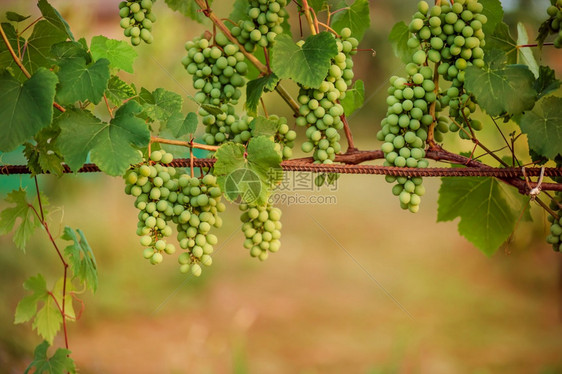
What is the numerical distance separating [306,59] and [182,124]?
0.17 metres

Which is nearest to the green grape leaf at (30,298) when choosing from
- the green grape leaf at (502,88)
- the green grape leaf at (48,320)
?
the green grape leaf at (48,320)

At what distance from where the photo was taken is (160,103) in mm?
706

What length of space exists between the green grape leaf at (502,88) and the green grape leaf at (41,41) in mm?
518

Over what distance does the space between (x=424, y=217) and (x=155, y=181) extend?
7.37 ft

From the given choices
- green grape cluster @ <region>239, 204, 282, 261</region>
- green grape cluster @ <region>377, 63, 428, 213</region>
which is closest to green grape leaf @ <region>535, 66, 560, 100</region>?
green grape cluster @ <region>377, 63, 428, 213</region>

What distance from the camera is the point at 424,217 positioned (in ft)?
8.93

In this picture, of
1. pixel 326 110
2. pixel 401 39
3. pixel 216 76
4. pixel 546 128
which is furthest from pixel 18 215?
pixel 546 128

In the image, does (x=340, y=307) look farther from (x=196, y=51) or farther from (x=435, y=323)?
(x=196, y=51)

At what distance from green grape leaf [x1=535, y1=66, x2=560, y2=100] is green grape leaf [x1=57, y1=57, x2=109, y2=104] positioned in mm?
487

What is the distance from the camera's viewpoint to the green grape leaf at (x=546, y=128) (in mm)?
615

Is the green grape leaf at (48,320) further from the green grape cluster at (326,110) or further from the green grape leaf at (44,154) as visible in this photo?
the green grape cluster at (326,110)

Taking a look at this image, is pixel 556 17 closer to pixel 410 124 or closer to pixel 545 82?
pixel 545 82

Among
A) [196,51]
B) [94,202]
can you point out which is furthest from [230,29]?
[94,202]

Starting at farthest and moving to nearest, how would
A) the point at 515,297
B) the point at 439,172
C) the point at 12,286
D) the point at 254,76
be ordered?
the point at 515,297 → the point at 12,286 → the point at 254,76 → the point at 439,172
